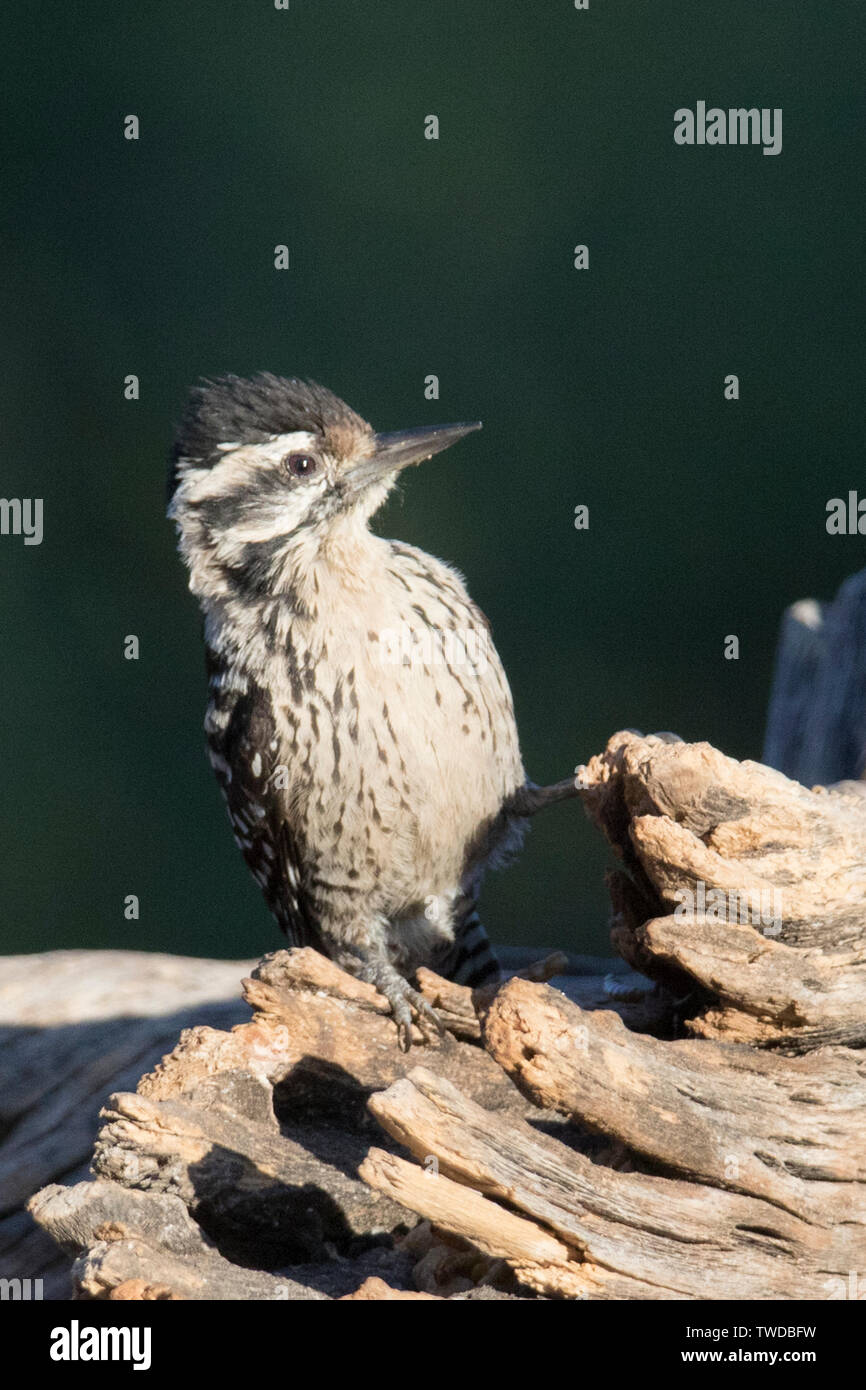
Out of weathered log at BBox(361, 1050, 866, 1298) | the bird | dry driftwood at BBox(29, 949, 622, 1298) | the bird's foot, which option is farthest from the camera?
the bird

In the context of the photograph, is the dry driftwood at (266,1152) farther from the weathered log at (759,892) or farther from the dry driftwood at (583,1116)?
the weathered log at (759,892)

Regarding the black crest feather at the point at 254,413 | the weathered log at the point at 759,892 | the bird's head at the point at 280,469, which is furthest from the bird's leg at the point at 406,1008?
the black crest feather at the point at 254,413

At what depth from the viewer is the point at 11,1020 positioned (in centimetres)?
303

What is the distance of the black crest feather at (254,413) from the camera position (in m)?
2.57

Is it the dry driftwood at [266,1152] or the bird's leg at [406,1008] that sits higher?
the bird's leg at [406,1008]

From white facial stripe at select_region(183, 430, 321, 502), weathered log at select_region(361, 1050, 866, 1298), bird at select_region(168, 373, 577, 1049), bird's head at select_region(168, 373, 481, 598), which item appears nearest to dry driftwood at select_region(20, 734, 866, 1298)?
weathered log at select_region(361, 1050, 866, 1298)

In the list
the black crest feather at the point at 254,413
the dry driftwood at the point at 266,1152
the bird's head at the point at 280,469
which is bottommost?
the dry driftwood at the point at 266,1152

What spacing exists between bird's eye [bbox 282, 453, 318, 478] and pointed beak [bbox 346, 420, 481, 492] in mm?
76

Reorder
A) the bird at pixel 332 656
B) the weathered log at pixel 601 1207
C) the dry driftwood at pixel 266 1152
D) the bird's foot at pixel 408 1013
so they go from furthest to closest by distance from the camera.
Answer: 1. the bird at pixel 332 656
2. the bird's foot at pixel 408 1013
3. the dry driftwood at pixel 266 1152
4. the weathered log at pixel 601 1207

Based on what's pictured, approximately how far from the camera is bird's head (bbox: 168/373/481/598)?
2.56 m

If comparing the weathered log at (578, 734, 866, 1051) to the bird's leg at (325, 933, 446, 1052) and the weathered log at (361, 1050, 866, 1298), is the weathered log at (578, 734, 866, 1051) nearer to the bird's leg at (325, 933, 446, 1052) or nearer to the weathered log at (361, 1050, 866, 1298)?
the weathered log at (361, 1050, 866, 1298)

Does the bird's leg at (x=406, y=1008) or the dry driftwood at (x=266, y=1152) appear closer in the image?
the dry driftwood at (x=266, y=1152)

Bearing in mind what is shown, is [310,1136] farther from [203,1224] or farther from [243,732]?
[243,732]
